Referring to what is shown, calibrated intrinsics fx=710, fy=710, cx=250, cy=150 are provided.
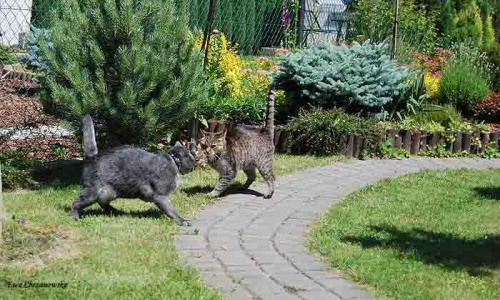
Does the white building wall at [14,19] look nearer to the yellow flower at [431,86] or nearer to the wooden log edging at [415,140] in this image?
the wooden log edging at [415,140]

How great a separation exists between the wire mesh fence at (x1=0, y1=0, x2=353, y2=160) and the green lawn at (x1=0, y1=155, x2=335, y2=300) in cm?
130

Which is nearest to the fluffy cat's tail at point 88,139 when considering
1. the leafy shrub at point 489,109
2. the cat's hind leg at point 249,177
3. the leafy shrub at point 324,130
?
the cat's hind leg at point 249,177

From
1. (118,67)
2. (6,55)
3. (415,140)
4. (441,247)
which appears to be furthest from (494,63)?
(118,67)

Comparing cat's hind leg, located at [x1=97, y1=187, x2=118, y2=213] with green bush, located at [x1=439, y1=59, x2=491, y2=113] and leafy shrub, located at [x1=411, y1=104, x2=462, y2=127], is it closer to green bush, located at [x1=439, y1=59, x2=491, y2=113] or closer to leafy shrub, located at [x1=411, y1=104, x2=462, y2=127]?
leafy shrub, located at [x1=411, y1=104, x2=462, y2=127]

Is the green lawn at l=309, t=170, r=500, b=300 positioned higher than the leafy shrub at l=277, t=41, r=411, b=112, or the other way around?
the leafy shrub at l=277, t=41, r=411, b=112

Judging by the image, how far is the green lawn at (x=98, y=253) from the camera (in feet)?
15.0

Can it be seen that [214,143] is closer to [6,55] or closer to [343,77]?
[343,77]

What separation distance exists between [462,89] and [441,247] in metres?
7.43

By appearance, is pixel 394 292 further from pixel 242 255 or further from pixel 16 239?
pixel 16 239

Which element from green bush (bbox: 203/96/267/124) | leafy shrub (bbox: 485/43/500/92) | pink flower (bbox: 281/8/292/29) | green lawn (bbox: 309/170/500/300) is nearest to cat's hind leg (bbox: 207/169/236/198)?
green lawn (bbox: 309/170/500/300)

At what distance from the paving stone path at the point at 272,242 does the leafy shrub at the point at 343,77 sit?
5.95ft

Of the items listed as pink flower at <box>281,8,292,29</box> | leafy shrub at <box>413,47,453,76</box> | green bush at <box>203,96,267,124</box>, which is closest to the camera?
green bush at <box>203,96,267,124</box>

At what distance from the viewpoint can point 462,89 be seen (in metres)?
12.9

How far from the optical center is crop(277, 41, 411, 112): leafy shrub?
10695 millimetres
